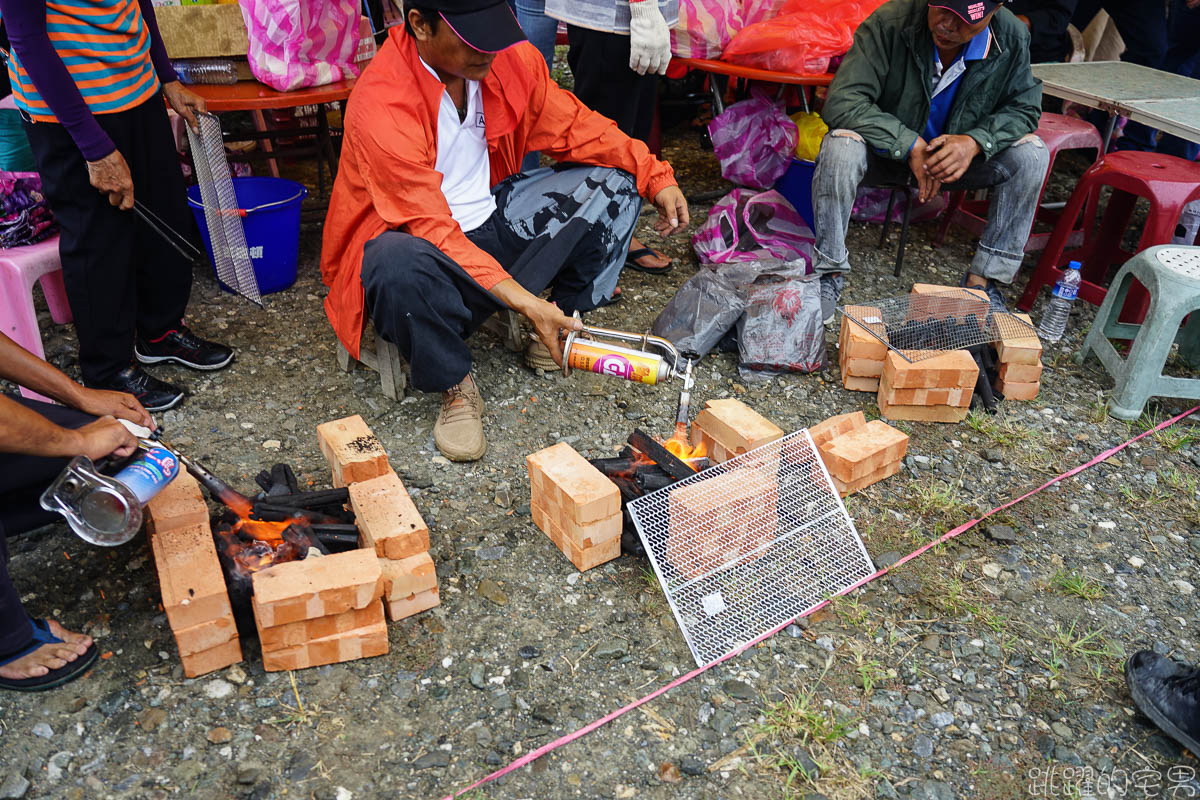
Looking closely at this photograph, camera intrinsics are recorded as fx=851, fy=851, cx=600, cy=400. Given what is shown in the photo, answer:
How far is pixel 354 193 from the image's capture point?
128 inches

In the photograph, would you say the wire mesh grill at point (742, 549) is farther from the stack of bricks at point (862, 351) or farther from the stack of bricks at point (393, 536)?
the stack of bricks at point (862, 351)

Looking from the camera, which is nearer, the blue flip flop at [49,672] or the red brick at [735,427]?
the blue flip flop at [49,672]

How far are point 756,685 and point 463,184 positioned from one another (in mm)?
2277

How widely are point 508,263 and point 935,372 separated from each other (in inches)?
73.2

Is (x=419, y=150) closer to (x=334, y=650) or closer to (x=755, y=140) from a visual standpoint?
(x=334, y=650)

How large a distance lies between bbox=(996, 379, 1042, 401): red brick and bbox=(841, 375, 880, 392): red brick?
0.58 meters

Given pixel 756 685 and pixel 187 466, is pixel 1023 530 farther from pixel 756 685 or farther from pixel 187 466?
pixel 187 466

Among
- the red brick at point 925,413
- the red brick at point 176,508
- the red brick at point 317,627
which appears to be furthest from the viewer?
the red brick at point 925,413

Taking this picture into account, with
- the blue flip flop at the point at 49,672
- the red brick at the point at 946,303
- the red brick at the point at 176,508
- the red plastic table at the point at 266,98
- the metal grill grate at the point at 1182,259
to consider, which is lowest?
the blue flip flop at the point at 49,672

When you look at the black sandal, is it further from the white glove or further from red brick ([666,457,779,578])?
red brick ([666,457,779,578])

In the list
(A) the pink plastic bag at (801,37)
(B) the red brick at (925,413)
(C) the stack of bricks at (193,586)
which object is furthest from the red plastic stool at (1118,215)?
(C) the stack of bricks at (193,586)

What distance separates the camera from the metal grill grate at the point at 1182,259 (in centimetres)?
363

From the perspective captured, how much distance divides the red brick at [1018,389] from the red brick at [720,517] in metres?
1.68

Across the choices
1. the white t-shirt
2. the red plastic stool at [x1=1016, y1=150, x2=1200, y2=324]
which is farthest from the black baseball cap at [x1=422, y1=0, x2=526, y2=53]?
the red plastic stool at [x1=1016, y1=150, x2=1200, y2=324]
